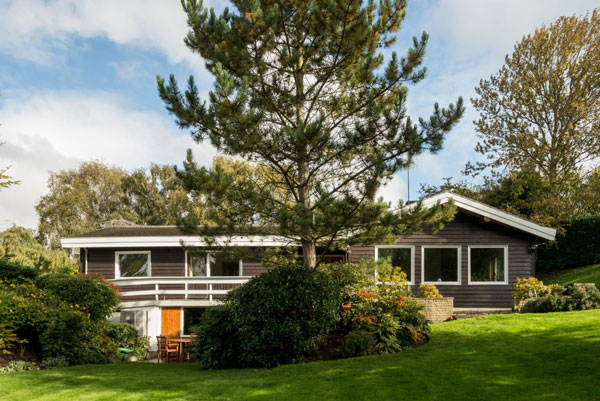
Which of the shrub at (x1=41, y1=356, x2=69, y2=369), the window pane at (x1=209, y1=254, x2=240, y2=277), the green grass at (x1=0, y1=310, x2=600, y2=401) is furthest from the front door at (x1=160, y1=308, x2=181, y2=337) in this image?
the green grass at (x1=0, y1=310, x2=600, y2=401)

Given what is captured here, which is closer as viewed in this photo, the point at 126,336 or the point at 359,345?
the point at 359,345

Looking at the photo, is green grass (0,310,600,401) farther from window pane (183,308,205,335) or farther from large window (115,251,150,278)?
large window (115,251,150,278)

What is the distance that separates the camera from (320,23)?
10.7 metres

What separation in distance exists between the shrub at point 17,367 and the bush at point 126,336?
4.50 m

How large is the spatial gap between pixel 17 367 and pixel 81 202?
29.9 metres

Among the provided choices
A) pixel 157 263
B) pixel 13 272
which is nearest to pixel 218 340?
pixel 13 272

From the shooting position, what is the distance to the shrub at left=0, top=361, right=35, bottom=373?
34.7ft

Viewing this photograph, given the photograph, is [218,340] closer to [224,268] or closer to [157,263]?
[157,263]

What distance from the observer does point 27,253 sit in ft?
76.5

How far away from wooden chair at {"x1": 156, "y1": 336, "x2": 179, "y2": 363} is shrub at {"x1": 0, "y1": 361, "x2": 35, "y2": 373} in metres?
4.44

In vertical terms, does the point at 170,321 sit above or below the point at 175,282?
below

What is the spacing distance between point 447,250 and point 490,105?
47.4ft

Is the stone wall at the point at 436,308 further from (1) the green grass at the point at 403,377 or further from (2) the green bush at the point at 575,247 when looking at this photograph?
(2) the green bush at the point at 575,247

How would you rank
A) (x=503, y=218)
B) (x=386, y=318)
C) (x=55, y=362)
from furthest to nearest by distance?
(x=503, y=218) < (x=55, y=362) < (x=386, y=318)
